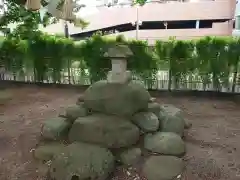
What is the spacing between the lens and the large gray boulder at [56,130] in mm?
3971

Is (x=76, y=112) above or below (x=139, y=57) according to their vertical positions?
below

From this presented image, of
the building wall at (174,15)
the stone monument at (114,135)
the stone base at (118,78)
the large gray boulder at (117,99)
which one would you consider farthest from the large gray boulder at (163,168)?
the building wall at (174,15)

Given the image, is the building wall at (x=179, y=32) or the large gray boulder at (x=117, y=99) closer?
the large gray boulder at (x=117, y=99)

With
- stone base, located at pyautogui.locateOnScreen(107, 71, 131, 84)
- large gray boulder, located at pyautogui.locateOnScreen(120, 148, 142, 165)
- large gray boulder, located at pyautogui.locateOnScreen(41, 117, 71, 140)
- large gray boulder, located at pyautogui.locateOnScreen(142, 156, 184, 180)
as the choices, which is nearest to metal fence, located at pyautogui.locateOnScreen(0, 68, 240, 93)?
stone base, located at pyautogui.locateOnScreen(107, 71, 131, 84)

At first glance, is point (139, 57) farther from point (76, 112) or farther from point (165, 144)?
point (165, 144)

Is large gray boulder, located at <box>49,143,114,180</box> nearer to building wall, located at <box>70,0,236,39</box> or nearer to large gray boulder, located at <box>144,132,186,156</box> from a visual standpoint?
large gray boulder, located at <box>144,132,186,156</box>

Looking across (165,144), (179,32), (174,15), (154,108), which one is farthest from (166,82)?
(179,32)

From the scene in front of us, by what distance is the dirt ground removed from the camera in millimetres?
3426

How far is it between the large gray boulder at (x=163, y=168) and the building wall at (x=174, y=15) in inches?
642

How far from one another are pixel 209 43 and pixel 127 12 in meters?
14.7

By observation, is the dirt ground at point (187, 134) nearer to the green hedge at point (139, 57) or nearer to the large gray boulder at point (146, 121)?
the large gray boulder at point (146, 121)

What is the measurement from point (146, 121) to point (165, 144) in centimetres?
46

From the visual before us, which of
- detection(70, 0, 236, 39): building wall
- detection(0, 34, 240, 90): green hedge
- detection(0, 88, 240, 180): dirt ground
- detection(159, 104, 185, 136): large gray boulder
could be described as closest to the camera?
detection(0, 88, 240, 180): dirt ground

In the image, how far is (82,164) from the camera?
10.6 feet
